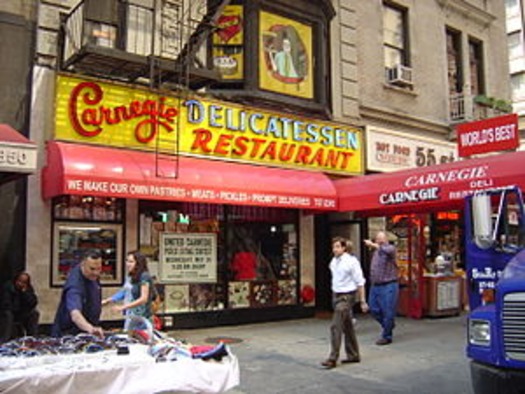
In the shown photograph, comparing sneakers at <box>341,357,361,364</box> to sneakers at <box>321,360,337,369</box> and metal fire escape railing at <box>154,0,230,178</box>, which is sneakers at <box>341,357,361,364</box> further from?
metal fire escape railing at <box>154,0,230,178</box>

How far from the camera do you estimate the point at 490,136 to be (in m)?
11.5

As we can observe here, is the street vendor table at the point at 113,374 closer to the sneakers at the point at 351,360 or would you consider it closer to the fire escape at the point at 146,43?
the sneakers at the point at 351,360

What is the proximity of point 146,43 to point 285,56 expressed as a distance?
345 centimetres

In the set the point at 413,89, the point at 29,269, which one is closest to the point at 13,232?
the point at 29,269

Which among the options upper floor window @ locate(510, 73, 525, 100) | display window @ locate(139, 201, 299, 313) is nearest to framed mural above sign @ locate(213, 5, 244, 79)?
display window @ locate(139, 201, 299, 313)

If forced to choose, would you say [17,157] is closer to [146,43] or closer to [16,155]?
[16,155]

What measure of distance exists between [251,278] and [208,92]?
13.2ft

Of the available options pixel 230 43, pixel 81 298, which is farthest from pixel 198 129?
pixel 81 298

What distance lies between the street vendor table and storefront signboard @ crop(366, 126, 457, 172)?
10.4 metres

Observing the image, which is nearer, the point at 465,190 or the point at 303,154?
the point at 465,190

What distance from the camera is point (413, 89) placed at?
637 inches

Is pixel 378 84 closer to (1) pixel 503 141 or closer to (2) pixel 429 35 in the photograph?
(2) pixel 429 35

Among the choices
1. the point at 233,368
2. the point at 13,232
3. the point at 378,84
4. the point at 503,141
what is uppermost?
the point at 378,84

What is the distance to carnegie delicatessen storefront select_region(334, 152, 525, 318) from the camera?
1050 cm
